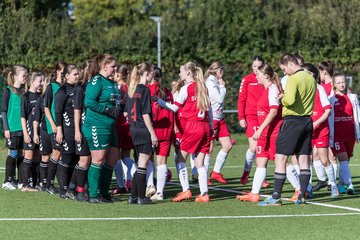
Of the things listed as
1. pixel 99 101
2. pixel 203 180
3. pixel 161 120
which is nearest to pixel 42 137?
pixel 161 120

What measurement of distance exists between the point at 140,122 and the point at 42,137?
2.56 m

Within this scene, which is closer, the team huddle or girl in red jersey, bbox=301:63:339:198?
the team huddle

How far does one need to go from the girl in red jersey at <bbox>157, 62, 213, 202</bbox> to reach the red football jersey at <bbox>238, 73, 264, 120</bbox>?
8.73ft

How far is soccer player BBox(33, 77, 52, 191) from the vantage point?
1528cm

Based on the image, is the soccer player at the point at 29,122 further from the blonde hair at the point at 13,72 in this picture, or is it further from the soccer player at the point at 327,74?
the soccer player at the point at 327,74

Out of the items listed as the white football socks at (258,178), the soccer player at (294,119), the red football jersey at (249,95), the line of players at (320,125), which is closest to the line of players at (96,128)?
the white football socks at (258,178)

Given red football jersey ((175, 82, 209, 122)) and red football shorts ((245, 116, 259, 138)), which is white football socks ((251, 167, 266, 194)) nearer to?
red football jersey ((175, 82, 209, 122))

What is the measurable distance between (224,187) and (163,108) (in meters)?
2.86

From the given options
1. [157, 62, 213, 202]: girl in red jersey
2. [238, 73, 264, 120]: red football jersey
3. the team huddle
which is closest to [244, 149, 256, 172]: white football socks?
[238, 73, 264, 120]: red football jersey

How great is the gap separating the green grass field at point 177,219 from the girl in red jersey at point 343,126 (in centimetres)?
49

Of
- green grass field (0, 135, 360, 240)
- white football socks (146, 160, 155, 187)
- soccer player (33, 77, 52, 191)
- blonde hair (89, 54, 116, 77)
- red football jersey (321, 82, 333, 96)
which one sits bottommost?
green grass field (0, 135, 360, 240)

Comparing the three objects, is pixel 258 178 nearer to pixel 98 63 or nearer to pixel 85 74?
pixel 98 63

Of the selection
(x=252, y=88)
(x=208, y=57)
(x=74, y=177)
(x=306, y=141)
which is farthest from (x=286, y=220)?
(x=208, y=57)

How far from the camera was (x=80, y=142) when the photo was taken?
1370 cm
